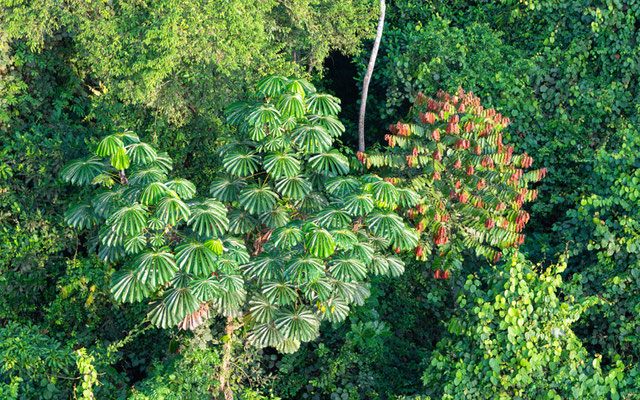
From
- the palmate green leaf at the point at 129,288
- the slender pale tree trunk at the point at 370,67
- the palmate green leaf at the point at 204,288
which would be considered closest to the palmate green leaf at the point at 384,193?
the palmate green leaf at the point at 204,288

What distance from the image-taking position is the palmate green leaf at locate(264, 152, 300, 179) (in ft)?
21.0

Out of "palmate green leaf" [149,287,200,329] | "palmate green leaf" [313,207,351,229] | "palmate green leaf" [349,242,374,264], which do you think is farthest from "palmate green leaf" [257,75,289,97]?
"palmate green leaf" [149,287,200,329]

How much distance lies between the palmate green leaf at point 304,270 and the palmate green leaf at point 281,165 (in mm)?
845

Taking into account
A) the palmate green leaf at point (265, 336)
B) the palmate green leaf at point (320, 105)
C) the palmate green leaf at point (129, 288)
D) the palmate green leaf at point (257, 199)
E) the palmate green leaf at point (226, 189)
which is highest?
the palmate green leaf at point (320, 105)

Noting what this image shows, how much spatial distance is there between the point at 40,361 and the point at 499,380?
4503mm

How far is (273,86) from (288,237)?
154 centimetres

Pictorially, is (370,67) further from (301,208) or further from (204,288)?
(204,288)

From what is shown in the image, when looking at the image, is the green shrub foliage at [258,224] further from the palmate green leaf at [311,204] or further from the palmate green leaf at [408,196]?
the palmate green leaf at [408,196]

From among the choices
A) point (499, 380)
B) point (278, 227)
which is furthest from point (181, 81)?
point (499, 380)

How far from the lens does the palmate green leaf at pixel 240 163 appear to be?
6512 millimetres

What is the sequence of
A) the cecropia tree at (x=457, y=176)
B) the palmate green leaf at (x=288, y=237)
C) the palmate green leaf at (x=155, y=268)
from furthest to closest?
the cecropia tree at (x=457, y=176), the palmate green leaf at (x=288, y=237), the palmate green leaf at (x=155, y=268)

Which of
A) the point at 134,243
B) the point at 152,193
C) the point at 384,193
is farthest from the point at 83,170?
the point at 384,193

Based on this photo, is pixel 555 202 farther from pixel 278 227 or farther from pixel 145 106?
pixel 145 106

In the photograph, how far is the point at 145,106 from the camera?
827 cm
